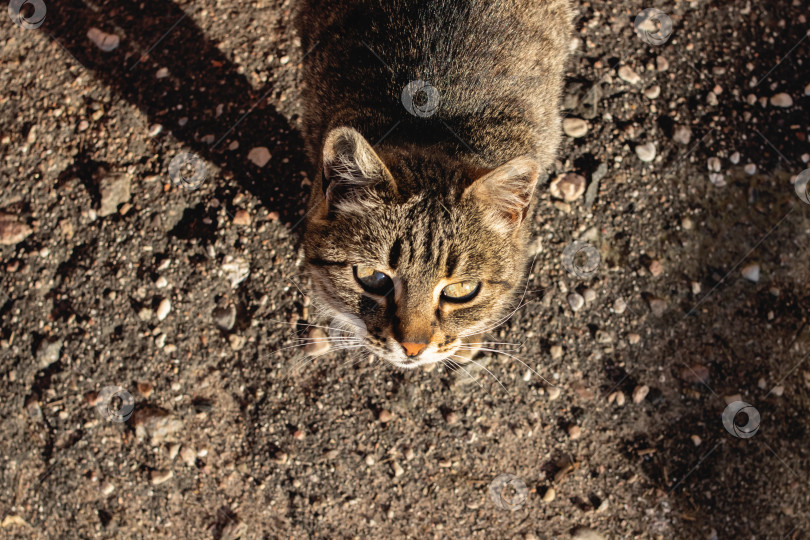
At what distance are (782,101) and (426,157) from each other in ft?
7.55

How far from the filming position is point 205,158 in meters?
3.31

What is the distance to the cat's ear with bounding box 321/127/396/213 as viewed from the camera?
82.6 inches

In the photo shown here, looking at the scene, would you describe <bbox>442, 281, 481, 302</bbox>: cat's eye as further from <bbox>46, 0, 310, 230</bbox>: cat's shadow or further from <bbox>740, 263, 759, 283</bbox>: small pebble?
<bbox>740, 263, 759, 283</bbox>: small pebble

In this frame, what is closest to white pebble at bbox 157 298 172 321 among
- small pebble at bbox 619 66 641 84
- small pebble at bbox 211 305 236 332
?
small pebble at bbox 211 305 236 332

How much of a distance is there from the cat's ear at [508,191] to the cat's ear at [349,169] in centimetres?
36

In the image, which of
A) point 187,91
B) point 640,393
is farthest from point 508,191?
point 187,91

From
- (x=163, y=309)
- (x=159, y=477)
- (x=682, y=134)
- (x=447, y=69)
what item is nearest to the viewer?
(x=447, y=69)

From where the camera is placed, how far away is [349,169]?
226cm

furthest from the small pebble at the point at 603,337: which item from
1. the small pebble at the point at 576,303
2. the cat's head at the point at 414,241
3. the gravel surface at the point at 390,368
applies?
the cat's head at the point at 414,241

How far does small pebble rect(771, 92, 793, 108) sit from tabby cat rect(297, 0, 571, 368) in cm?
133

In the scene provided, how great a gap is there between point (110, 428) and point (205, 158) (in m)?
1.57

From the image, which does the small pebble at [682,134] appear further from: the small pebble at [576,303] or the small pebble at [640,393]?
the small pebble at [640,393]

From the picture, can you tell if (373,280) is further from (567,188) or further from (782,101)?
(782,101)

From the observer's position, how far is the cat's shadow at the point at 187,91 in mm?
3289
